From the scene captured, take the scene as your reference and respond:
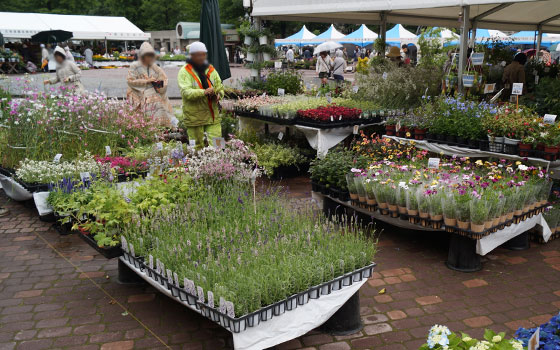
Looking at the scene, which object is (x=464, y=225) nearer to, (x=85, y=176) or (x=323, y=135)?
(x=323, y=135)

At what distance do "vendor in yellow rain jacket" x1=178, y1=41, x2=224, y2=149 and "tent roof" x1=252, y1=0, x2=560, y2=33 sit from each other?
88.2 inches

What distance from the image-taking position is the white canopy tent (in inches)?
239

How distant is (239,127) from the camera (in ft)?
27.4

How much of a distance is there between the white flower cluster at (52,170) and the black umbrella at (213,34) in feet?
9.65

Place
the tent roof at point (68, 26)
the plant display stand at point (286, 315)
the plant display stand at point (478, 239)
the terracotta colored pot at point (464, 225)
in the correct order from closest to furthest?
1. the plant display stand at point (286, 315)
2. the terracotta colored pot at point (464, 225)
3. the plant display stand at point (478, 239)
4. the tent roof at point (68, 26)

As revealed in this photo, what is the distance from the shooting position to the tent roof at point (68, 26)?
27.2 metres

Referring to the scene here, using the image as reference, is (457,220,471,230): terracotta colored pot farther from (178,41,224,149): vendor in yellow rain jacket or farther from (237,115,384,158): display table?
(178,41,224,149): vendor in yellow rain jacket

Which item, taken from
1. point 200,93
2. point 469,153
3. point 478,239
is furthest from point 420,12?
point 478,239

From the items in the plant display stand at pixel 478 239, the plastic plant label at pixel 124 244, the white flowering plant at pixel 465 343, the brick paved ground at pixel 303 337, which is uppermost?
the white flowering plant at pixel 465 343

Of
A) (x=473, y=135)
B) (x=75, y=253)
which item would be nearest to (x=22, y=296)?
(x=75, y=253)

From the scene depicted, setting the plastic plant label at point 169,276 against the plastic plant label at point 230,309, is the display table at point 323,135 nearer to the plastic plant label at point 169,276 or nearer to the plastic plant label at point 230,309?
the plastic plant label at point 169,276

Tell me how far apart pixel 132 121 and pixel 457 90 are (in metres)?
4.59

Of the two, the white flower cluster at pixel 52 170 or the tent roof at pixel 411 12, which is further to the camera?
the tent roof at pixel 411 12

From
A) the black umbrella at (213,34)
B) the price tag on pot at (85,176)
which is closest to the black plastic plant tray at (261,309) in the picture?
the price tag on pot at (85,176)
